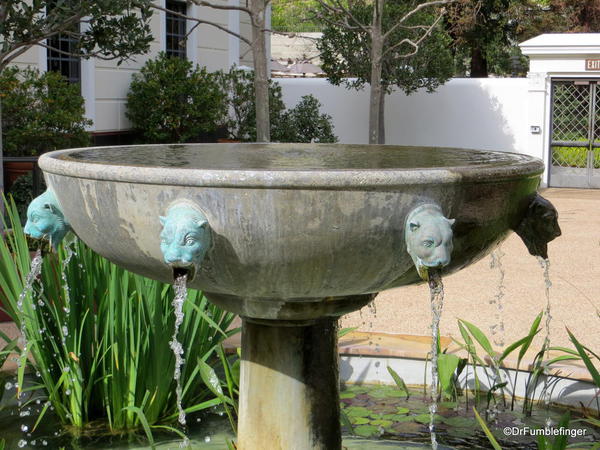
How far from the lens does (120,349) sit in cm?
365

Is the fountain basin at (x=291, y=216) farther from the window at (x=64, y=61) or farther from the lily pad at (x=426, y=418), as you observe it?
the window at (x=64, y=61)

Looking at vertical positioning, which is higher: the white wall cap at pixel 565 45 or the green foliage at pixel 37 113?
the white wall cap at pixel 565 45

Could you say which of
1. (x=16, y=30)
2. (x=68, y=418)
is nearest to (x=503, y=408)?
(x=68, y=418)

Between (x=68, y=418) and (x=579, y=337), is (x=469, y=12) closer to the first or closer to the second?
(x=579, y=337)

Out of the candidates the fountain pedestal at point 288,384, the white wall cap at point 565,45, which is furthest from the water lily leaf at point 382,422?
the white wall cap at point 565,45

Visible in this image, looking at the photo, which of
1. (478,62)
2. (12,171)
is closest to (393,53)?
(478,62)

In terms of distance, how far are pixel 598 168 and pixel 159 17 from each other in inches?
322

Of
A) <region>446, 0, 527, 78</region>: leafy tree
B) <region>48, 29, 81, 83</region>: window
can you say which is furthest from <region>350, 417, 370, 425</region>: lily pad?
<region>446, 0, 527, 78</region>: leafy tree

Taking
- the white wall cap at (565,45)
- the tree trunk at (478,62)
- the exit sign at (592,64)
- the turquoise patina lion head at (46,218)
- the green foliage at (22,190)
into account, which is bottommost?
the green foliage at (22,190)

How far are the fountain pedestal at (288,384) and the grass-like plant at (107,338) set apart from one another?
62cm

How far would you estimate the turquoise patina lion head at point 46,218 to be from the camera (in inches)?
107

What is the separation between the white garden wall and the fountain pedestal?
14.6m

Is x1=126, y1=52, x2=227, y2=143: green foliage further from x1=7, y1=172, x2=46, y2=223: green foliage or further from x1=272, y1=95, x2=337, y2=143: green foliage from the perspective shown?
x1=7, y1=172, x2=46, y2=223: green foliage

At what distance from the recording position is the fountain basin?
2.19 m
